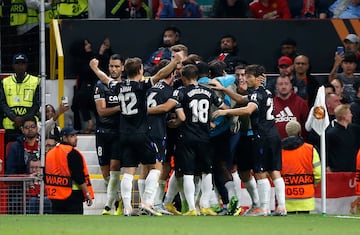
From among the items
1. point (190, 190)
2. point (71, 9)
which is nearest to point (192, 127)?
point (190, 190)

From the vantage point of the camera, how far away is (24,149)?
23.3m

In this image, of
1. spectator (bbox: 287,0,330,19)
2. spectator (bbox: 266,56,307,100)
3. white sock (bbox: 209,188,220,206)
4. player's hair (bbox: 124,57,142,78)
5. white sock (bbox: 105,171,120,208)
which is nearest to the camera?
player's hair (bbox: 124,57,142,78)

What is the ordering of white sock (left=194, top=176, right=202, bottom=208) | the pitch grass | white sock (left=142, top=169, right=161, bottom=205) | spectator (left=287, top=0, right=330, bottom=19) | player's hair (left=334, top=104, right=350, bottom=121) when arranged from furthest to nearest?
spectator (left=287, top=0, right=330, bottom=19), player's hair (left=334, top=104, right=350, bottom=121), white sock (left=194, top=176, right=202, bottom=208), white sock (left=142, top=169, right=161, bottom=205), the pitch grass

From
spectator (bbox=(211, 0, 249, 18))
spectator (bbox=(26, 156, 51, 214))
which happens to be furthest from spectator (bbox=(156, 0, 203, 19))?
spectator (bbox=(26, 156, 51, 214))

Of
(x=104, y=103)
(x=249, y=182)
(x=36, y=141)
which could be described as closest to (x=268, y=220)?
(x=249, y=182)

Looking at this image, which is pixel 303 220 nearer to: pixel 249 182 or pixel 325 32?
pixel 249 182

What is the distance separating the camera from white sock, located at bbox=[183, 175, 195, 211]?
20.1 m

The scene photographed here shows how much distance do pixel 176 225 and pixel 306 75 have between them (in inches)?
337

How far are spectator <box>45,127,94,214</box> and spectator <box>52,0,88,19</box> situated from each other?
542 cm

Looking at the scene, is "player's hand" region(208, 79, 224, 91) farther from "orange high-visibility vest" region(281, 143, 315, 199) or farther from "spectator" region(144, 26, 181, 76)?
"spectator" region(144, 26, 181, 76)

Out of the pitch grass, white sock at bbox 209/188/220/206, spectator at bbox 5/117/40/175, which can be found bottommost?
the pitch grass

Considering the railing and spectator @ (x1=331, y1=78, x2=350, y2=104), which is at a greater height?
the railing

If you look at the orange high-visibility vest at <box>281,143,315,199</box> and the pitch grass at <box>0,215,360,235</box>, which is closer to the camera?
the pitch grass at <box>0,215,360,235</box>

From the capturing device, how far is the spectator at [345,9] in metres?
26.8
